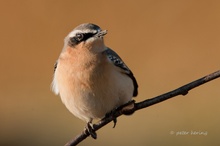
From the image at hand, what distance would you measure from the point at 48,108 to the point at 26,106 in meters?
0.53

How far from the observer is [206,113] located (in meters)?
9.57

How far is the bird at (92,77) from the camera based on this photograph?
19.0 feet

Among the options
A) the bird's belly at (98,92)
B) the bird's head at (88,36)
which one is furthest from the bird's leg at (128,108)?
the bird's head at (88,36)

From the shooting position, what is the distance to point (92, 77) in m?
5.80

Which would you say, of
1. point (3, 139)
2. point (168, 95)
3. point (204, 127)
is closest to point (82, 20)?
point (3, 139)

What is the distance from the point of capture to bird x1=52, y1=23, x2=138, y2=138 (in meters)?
5.80

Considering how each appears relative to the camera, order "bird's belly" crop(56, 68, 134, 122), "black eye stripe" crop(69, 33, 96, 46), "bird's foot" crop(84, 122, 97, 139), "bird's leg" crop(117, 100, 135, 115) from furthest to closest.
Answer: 1. "bird's foot" crop(84, 122, 97, 139)
2. "black eye stripe" crop(69, 33, 96, 46)
3. "bird's belly" crop(56, 68, 134, 122)
4. "bird's leg" crop(117, 100, 135, 115)

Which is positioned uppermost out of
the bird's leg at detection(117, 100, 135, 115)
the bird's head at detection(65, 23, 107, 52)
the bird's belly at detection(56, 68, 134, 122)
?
the bird's head at detection(65, 23, 107, 52)

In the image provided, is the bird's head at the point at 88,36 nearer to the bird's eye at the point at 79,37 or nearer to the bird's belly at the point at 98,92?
the bird's eye at the point at 79,37

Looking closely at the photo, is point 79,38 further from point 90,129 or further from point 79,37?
point 90,129

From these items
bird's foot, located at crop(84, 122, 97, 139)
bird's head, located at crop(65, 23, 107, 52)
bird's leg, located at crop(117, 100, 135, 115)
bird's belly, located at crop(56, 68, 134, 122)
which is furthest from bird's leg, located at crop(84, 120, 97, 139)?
bird's leg, located at crop(117, 100, 135, 115)

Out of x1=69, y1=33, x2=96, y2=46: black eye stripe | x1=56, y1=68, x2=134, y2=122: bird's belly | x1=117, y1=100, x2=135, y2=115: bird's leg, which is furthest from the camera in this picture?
x1=69, y1=33, x2=96, y2=46: black eye stripe

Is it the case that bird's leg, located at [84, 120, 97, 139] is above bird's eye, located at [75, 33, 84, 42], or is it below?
below

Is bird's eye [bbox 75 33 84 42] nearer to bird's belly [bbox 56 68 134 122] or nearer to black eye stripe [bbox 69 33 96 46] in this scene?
black eye stripe [bbox 69 33 96 46]
